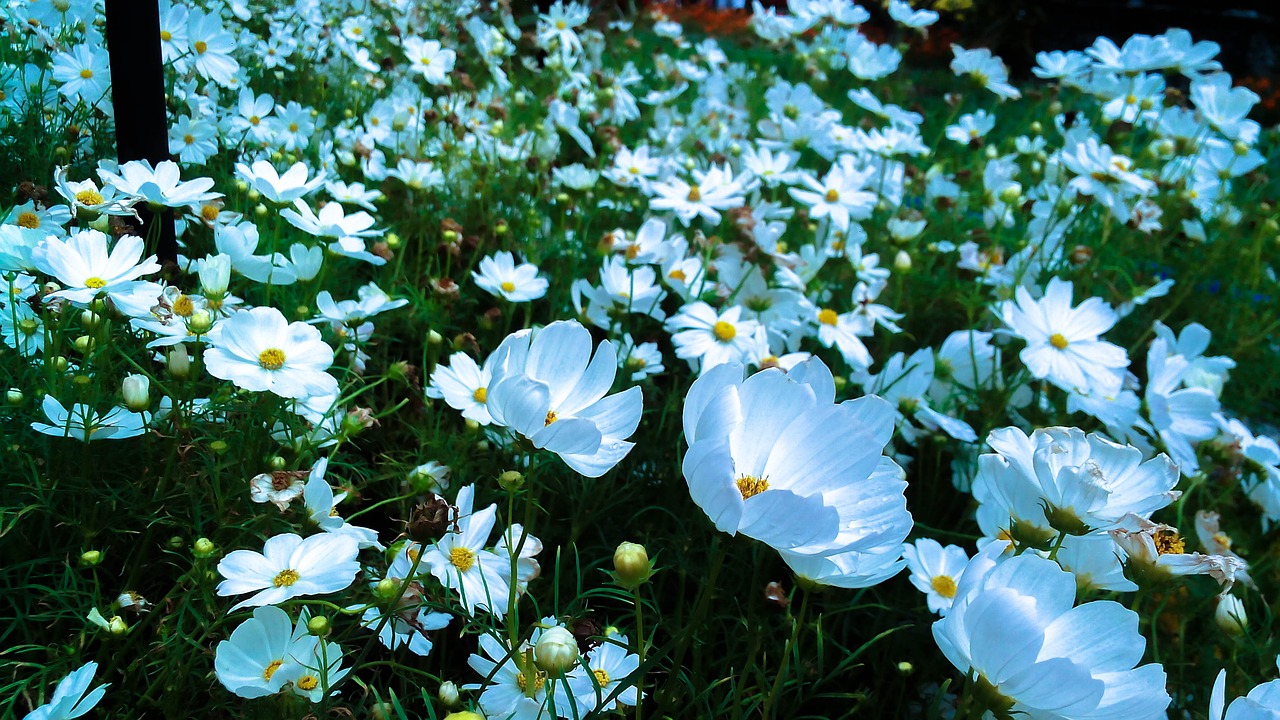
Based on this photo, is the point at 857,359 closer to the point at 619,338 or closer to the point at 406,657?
the point at 619,338

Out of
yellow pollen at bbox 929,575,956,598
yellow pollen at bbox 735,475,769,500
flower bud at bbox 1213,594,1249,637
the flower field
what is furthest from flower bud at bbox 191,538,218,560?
flower bud at bbox 1213,594,1249,637

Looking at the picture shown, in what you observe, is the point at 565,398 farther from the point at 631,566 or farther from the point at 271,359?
the point at 271,359

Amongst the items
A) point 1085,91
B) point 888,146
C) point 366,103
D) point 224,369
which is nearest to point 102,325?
point 224,369

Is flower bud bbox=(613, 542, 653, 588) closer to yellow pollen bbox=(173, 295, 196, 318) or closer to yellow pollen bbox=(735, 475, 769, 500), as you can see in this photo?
yellow pollen bbox=(735, 475, 769, 500)

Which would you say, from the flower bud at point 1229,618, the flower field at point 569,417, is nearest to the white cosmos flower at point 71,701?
the flower field at point 569,417

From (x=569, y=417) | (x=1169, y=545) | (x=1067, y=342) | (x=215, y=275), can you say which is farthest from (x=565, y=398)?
(x=1067, y=342)
